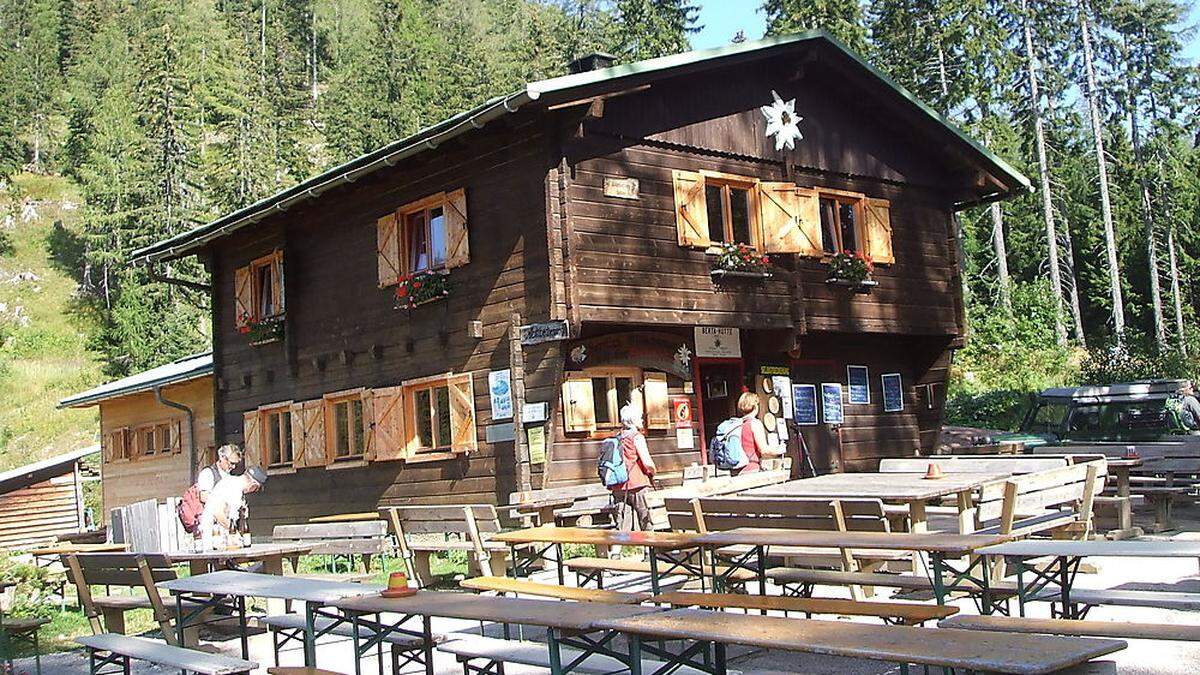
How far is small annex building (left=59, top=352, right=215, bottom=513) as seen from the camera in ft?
74.6

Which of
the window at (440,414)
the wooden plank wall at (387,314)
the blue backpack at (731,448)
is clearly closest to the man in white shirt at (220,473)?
the wooden plank wall at (387,314)

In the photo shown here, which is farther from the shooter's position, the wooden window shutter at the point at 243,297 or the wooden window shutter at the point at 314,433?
the wooden window shutter at the point at 243,297

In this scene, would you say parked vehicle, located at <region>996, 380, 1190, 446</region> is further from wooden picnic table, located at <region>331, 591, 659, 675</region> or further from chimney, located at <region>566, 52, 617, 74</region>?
wooden picnic table, located at <region>331, 591, 659, 675</region>

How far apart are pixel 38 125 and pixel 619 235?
76.2 metres

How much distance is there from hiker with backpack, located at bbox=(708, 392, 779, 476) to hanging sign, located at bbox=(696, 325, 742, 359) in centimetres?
353

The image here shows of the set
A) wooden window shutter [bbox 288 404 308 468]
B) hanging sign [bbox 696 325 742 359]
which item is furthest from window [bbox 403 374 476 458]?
hanging sign [bbox 696 325 742 359]

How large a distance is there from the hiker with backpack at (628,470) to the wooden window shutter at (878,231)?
25.1 feet

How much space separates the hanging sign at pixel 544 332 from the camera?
1406cm

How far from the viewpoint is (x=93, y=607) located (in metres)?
8.80

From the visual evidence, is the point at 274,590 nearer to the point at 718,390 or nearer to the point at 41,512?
the point at 718,390

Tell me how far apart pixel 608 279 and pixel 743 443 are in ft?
9.65

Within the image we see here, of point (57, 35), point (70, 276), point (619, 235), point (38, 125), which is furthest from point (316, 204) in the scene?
point (57, 35)

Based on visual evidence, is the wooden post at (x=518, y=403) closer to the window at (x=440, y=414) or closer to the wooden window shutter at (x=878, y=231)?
the window at (x=440, y=414)

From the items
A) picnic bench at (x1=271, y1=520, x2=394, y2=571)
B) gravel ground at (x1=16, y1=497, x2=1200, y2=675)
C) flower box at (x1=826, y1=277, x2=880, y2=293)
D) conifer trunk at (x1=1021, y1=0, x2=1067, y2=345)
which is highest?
conifer trunk at (x1=1021, y1=0, x2=1067, y2=345)
